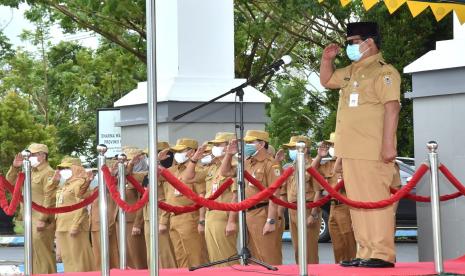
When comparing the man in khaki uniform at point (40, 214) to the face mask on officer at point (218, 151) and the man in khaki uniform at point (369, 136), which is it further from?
the man in khaki uniform at point (369, 136)

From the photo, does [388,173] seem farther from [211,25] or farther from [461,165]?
[211,25]

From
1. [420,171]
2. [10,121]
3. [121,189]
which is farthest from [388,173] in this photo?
[10,121]

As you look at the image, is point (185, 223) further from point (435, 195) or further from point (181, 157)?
point (435, 195)

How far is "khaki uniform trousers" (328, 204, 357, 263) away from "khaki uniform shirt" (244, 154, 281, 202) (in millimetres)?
1559

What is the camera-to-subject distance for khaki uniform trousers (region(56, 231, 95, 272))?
13.1 meters

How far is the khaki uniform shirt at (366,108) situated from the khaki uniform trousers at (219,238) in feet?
8.65

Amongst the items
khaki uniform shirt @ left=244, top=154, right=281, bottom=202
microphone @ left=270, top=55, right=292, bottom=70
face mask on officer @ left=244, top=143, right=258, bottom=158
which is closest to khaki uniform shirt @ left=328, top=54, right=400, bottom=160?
microphone @ left=270, top=55, right=292, bottom=70

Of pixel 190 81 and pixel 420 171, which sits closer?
pixel 420 171

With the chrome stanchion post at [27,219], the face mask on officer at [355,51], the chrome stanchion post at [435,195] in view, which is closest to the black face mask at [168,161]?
the chrome stanchion post at [27,219]

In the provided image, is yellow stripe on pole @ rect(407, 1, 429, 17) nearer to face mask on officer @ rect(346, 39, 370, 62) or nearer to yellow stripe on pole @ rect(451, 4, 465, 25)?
yellow stripe on pole @ rect(451, 4, 465, 25)

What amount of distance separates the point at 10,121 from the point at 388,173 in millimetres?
20456

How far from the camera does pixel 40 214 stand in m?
13.4

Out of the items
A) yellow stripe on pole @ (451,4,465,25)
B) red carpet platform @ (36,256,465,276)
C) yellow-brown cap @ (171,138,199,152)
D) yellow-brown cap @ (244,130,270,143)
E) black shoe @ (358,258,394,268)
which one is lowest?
red carpet platform @ (36,256,465,276)

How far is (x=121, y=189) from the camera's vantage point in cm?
1122
